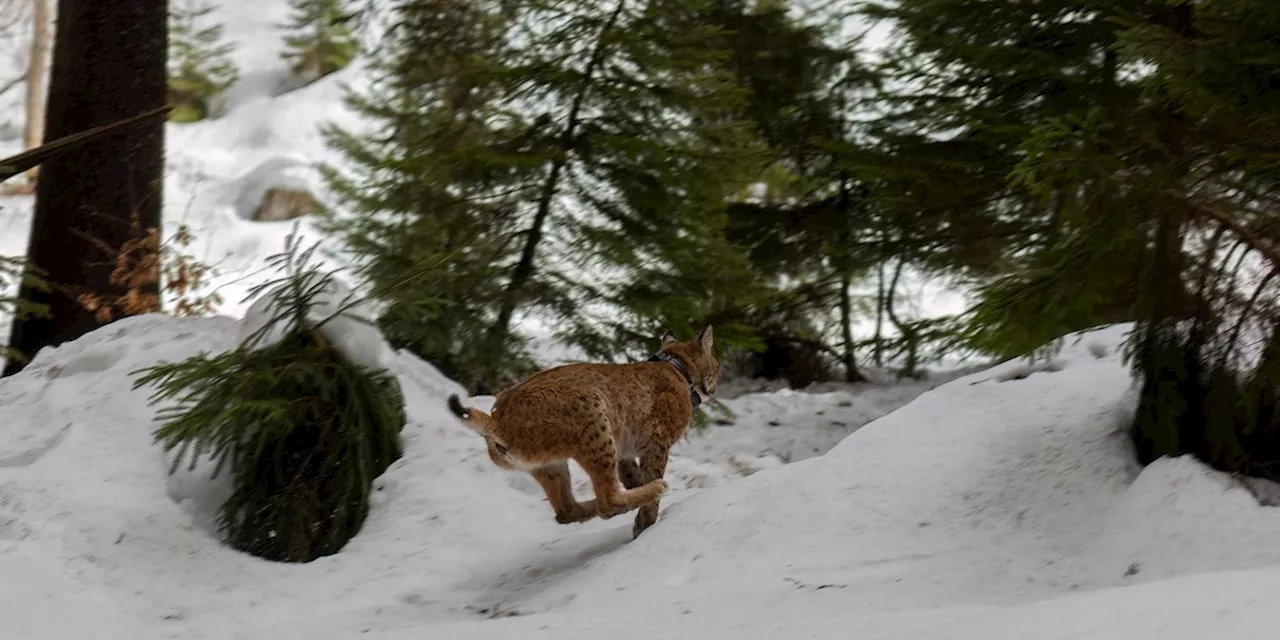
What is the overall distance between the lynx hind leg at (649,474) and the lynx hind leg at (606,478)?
9.3 inches

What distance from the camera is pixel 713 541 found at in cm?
430

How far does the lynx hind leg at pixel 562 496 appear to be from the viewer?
15.6 feet

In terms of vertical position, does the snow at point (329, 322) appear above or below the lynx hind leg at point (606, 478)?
below

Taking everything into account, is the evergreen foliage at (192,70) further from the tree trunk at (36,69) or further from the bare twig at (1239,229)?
the bare twig at (1239,229)

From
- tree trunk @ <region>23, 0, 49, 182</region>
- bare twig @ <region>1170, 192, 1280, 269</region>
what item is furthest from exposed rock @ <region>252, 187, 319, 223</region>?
bare twig @ <region>1170, 192, 1280, 269</region>

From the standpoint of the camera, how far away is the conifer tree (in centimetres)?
804

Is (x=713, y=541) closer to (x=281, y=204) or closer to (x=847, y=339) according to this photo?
(x=847, y=339)

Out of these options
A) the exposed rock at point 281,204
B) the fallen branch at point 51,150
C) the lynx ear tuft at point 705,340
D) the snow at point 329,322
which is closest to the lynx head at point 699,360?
the lynx ear tuft at point 705,340

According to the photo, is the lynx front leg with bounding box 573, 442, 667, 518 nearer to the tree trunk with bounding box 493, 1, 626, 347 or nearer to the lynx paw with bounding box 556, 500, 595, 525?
the lynx paw with bounding box 556, 500, 595, 525

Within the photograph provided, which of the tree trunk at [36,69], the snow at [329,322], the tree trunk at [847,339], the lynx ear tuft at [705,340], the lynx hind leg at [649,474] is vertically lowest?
the tree trunk at [36,69]

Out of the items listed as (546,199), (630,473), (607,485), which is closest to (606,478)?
(607,485)

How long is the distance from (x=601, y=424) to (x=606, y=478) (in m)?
0.24

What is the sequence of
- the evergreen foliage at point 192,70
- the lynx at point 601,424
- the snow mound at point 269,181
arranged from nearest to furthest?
the lynx at point 601,424 → the evergreen foliage at point 192,70 → the snow mound at point 269,181

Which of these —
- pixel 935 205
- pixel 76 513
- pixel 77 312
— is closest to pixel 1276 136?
pixel 935 205
